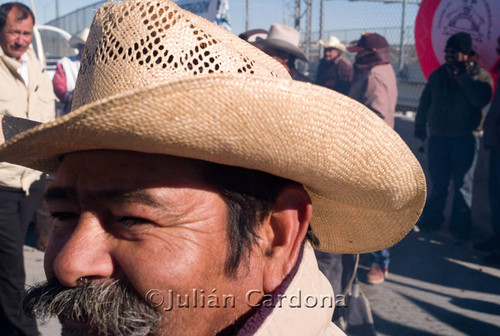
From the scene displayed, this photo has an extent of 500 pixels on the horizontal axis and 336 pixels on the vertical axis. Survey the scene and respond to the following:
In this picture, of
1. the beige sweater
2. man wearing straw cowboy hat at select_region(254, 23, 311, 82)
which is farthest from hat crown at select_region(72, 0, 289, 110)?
man wearing straw cowboy hat at select_region(254, 23, 311, 82)

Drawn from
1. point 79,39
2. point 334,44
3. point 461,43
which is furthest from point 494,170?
point 79,39

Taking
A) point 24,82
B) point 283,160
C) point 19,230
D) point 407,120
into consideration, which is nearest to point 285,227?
point 283,160

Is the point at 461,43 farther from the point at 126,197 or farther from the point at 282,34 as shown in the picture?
the point at 126,197

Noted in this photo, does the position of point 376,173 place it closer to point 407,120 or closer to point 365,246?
point 365,246

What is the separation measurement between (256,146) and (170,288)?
1.38 feet

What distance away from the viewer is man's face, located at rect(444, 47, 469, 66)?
5.48 metres

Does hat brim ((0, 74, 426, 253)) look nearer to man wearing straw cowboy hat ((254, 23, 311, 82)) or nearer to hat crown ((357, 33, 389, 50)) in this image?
man wearing straw cowboy hat ((254, 23, 311, 82))

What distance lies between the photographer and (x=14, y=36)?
4.12 meters

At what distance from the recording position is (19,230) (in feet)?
12.1

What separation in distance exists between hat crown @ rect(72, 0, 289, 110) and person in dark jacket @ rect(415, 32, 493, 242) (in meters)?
4.86

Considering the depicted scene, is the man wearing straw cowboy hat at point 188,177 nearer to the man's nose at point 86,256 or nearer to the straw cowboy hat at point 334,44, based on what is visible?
the man's nose at point 86,256

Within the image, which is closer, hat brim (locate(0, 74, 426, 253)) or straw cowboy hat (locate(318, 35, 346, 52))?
hat brim (locate(0, 74, 426, 253))

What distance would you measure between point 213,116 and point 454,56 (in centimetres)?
514

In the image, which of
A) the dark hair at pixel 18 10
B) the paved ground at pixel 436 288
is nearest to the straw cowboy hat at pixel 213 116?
the paved ground at pixel 436 288
